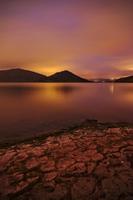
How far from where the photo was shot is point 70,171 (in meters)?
4.79

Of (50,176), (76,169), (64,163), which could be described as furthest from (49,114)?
(50,176)

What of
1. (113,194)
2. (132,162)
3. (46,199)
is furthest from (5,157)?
(132,162)

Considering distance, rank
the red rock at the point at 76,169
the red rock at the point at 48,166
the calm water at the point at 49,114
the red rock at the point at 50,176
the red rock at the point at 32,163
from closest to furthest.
Result: the red rock at the point at 50,176
the red rock at the point at 76,169
the red rock at the point at 48,166
the red rock at the point at 32,163
the calm water at the point at 49,114

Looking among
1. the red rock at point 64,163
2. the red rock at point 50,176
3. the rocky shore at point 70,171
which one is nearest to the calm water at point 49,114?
the rocky shore at point 70,171

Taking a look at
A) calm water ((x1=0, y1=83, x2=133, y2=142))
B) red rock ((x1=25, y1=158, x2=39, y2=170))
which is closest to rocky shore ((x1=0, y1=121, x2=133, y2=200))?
red rock ((x1=25, y1=158, x2=39, y2=170))

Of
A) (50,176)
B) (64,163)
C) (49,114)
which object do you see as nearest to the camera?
(50,176)

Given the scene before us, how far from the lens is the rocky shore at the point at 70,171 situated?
12.8 ft

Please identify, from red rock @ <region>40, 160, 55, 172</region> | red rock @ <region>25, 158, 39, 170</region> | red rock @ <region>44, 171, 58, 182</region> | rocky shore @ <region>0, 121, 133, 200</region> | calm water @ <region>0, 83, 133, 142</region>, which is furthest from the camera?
calm water @ <region>0, 83, 133, 142</region>

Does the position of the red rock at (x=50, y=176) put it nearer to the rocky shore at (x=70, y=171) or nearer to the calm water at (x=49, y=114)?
the rocky shore at (x=70, y=171)

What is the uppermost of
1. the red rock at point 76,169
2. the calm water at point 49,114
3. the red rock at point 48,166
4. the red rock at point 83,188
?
the red rock at point 76,169

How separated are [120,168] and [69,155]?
1897 millimetres

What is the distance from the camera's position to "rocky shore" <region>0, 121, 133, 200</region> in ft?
12.8

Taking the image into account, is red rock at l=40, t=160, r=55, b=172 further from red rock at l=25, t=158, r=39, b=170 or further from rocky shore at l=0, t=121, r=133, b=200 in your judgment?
red rock at l=25, t=158, r=39, b=170

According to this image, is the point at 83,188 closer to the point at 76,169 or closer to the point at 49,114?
the point at 76,169
